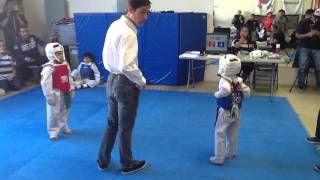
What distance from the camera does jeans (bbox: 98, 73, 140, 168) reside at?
113 inches

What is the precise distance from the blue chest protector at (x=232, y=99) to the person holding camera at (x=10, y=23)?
5.70m

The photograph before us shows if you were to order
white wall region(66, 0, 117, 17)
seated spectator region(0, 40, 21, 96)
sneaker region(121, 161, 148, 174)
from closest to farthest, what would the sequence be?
sneaker region(121, 161, 148, 174), seated spectator region(0, 40, 21, 96), white wall region(66, 0, 117, 17)

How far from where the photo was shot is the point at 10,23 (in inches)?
297

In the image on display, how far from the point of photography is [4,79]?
6438 millimetres

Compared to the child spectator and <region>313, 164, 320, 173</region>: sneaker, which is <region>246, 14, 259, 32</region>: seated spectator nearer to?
<region>313, 164, 320, 173</region>: sneaker

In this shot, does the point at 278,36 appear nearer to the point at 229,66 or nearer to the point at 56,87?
the point at 229,66

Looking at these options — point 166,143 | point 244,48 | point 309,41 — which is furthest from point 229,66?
point 309,41

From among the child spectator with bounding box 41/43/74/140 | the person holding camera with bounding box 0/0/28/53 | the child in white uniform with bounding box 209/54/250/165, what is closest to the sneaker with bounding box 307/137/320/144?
the child in white uniform with bounding box 209/54/250/165

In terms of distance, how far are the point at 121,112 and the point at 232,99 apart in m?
1.07

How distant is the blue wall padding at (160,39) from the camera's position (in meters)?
6.71

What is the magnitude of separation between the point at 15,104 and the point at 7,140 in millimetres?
1721

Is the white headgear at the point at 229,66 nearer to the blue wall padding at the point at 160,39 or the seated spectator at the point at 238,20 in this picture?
the blue wall padding at the point at 160,39

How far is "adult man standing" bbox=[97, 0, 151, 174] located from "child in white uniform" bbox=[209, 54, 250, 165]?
81cm

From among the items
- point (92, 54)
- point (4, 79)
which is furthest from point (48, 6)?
point (4, 79)
